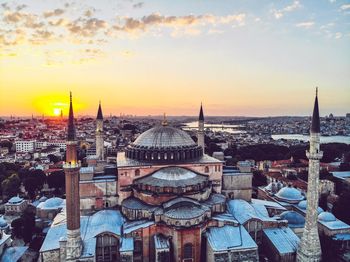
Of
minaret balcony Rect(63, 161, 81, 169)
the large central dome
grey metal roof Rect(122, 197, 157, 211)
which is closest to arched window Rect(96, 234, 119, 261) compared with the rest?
grey metal roof Rect(122, 197, 157, 211)

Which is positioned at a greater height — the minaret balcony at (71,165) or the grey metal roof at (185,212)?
the minaret balcony at (71,165)

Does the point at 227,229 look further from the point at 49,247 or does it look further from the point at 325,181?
the point at 325,181

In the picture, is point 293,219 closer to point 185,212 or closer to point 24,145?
point 185,212

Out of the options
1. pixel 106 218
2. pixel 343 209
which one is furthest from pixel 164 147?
pixel 343 209

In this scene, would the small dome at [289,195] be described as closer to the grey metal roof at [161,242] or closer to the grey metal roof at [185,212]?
the grey metal roof at [185,212]

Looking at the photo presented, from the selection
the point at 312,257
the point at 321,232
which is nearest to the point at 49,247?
the point at 312,257

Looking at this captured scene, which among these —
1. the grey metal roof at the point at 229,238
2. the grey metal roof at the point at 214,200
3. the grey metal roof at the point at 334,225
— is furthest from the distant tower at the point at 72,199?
the grey metal roof at the point at 334,225
